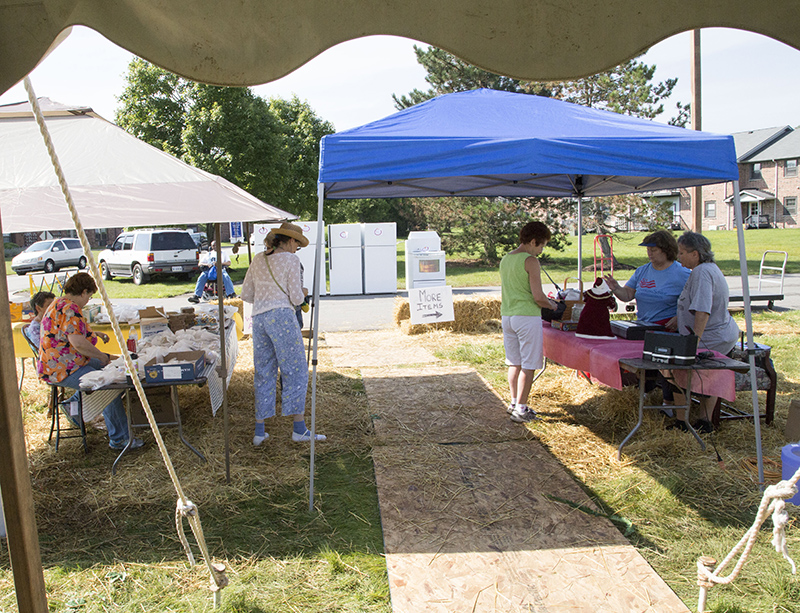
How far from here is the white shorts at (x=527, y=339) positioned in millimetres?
5375

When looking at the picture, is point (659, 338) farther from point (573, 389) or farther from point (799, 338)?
point (799, 338)

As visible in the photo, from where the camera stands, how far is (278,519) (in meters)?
3.91

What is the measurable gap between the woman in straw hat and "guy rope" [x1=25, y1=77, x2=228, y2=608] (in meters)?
2.22

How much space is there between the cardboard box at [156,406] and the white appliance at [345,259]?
10506 mm

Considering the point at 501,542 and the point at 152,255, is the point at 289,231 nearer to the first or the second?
the point at 501,542

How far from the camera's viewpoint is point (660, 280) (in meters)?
5.65

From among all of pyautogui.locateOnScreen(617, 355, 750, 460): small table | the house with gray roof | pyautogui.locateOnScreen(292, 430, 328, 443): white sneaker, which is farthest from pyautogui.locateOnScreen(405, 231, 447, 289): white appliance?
the house with gray roof

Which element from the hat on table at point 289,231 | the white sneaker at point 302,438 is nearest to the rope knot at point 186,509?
the white sneaker at point 302,438

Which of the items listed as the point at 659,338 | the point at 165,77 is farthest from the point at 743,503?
the point at 165,77

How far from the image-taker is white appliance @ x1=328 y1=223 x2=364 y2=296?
1577 centimetres

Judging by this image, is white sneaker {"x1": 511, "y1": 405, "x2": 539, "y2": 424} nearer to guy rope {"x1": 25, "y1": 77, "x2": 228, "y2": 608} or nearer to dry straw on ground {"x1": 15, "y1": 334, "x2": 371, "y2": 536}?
dry straw on ground {"x1": 15, "y1": 334, "x2": 371, "y2": 536}

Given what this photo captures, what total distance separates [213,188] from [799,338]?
888 cm

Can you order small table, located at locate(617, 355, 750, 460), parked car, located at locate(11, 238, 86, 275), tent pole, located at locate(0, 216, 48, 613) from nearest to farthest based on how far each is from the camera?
tent pole, located at locate(0, 216, 48, 613), small table, located at locate(617, 355, 750, 460), parked car, located at locate(11, 238, 86, 275)

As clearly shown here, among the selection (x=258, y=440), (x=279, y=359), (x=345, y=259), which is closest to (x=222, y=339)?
(x=279, y=359)
